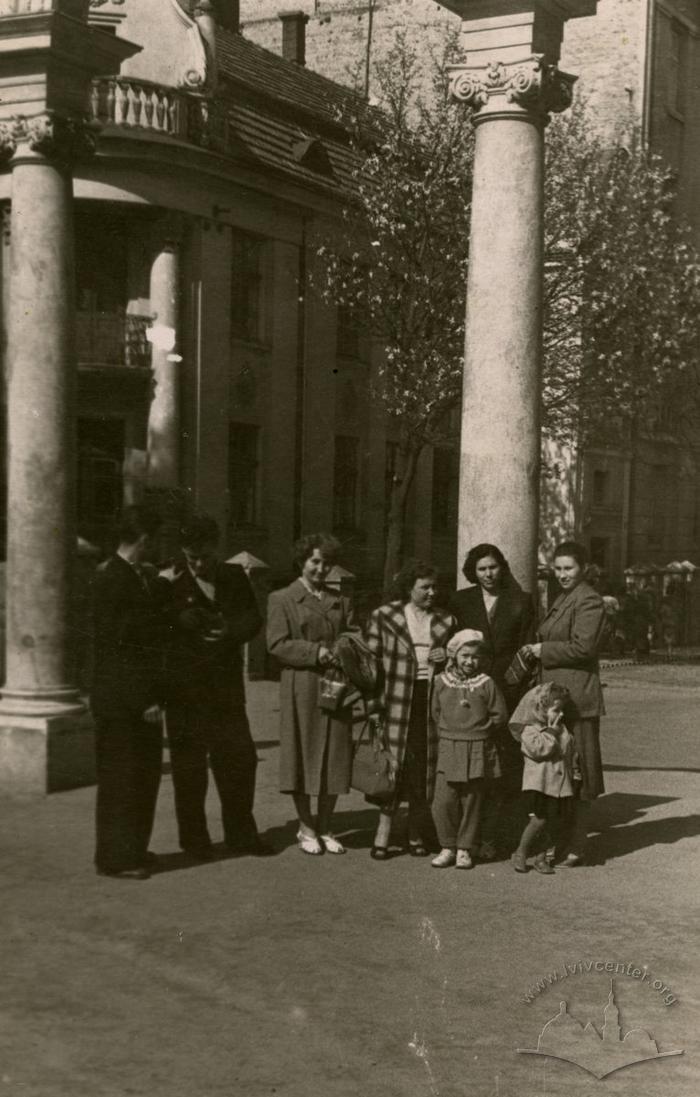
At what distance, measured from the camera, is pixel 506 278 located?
873 centimetres

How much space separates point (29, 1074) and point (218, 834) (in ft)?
12.6

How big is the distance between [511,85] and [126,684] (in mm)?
4301

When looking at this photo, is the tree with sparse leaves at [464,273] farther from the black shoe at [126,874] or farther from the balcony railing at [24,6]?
the black shoe at [126,874]

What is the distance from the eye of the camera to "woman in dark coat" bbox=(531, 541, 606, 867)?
765 centimetres

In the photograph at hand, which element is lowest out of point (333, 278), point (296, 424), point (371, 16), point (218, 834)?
point (218, 834)

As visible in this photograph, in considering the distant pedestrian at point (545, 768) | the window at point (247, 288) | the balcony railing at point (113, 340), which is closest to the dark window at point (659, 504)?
the window at point (247, 288)

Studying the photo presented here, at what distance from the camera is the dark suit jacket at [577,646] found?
7676 mm

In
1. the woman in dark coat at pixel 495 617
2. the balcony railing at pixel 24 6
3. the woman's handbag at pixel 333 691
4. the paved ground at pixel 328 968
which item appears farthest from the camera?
the balcony railing at pixel 24 6

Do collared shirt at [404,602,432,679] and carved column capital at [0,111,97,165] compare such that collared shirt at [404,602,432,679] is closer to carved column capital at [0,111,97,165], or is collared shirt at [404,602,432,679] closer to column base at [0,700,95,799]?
column base at [0,700,95,799]

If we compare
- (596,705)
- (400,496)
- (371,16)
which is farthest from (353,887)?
(371,16)

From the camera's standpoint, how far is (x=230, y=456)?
2481 cm

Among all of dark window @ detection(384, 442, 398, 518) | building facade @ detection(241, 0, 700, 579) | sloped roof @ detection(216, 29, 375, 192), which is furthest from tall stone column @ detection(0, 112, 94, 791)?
building facade @ detection(241, 0, 700, 579)

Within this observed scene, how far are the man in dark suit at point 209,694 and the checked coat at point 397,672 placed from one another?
2.24 ft

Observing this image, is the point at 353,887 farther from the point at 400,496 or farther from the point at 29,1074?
the point at 400,496
